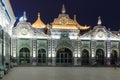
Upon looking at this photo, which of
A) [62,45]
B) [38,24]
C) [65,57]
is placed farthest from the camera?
[38,24]

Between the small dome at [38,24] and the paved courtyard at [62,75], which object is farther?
the small dome at [38,24]

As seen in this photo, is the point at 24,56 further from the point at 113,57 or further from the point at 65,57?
the point at 113,57

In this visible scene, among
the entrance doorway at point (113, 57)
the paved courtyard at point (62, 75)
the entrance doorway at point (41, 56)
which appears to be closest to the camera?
the paved courtyard at point (62, 75)

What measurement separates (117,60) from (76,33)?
35.1 ft

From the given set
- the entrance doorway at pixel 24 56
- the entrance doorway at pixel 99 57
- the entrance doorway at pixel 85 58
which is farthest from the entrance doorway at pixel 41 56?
the entrance doorway at pixel 99 57

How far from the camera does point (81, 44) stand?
A: 60.7 meters

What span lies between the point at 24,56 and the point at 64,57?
26.3ft

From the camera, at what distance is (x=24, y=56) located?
190 ft

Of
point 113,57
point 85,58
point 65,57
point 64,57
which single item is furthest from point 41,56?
point 113,57

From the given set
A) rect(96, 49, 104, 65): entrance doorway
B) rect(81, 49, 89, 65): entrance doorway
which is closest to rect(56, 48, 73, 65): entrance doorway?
rect(81, 49, 89, 65): entrance doorway

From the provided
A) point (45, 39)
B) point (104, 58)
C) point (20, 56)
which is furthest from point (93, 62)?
point (20, 56)

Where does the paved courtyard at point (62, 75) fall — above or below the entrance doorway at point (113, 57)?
below

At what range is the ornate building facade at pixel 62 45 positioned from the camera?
190 feet

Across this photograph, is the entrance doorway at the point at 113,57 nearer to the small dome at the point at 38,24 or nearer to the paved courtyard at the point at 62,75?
the small dome at the point at 38,24
